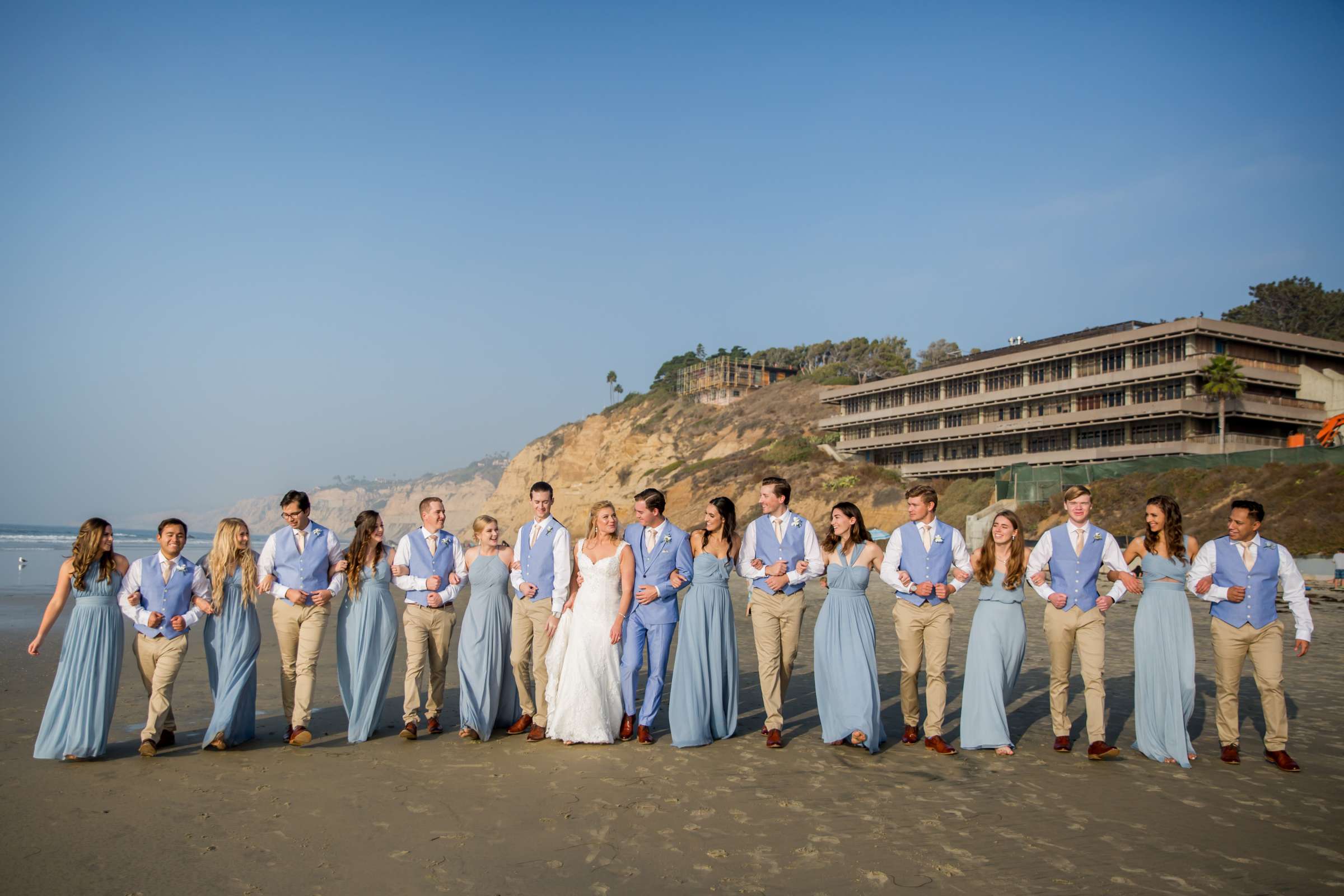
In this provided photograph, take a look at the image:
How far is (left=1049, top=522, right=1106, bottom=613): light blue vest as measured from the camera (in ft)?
25.3

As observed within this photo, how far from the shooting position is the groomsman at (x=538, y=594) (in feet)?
26.8

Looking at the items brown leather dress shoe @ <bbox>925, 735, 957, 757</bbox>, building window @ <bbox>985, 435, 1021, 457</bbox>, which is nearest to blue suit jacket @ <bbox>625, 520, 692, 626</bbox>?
brown leather dress shoe @ <bbox>925, 735, 957, 757</bbox>

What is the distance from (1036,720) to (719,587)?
3.81 meters

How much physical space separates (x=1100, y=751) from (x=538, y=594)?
5.01 metres

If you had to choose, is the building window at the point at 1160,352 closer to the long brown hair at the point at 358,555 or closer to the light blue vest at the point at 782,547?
the light blue vest at the point at 782,547

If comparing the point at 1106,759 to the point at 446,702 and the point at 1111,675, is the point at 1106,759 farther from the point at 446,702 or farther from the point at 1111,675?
the point at 446,702

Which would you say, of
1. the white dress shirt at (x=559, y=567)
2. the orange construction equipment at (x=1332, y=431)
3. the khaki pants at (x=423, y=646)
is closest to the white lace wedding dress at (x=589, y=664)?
the white dress shirt at (x=559, y=567)

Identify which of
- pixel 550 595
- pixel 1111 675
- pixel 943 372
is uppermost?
pixel 943 372

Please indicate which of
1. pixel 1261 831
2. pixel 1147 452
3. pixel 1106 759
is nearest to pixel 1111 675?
pixel 1106 759

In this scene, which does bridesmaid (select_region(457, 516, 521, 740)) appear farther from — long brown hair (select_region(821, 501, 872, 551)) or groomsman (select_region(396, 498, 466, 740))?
long brown hair (select_region(821, 501, 872, 551))

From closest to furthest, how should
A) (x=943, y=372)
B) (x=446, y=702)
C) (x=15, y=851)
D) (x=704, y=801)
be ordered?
1. (x=15, y=851)
2. (x=704, y=801)
3. (x=446, y=702)
4. (x=943, y=372)

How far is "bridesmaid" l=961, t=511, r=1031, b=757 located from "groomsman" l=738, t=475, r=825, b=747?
146 cm

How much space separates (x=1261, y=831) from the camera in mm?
5742

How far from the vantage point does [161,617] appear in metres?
7.28
